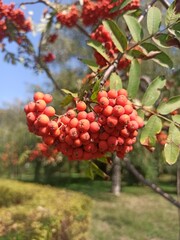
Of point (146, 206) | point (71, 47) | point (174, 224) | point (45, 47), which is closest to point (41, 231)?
point (45, 47)

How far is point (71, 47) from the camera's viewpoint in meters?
15.2

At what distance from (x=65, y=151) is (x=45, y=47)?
3.31 metres

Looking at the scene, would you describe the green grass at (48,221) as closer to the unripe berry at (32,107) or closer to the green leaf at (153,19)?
the unripe berry at (32,107)

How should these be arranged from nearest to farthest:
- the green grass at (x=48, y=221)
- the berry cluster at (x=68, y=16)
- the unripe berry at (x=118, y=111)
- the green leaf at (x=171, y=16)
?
the unripe berry at (x=118, y=111) < the green leaf at (x=171, y=16) < the green grass at (x=48, y=221) < the berry cluster at (x=68, y=16)

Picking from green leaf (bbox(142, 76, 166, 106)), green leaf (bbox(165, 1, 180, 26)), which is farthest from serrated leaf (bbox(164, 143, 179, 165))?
green leaf (bbox(165, 1, 180, 26))

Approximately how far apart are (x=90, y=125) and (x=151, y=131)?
0.24 m

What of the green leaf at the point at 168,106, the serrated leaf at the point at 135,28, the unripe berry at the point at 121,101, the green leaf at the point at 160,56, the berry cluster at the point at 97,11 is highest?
the berry cluster at the point at 97,11

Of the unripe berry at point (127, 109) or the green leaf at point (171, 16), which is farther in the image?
the green leaf at point (171, 16)

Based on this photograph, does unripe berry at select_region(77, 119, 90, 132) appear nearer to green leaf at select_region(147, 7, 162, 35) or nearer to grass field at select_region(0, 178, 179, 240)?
green leaf at select_region(147, 7, 162, 35)

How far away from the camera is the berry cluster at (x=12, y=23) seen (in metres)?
3.20

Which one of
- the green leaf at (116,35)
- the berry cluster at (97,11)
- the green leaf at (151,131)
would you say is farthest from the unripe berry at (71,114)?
the berry cluster at (97,11)

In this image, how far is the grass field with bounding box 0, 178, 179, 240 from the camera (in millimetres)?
7306

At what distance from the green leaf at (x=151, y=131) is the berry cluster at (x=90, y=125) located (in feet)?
0.16

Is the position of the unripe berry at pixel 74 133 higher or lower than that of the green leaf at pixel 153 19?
lower
